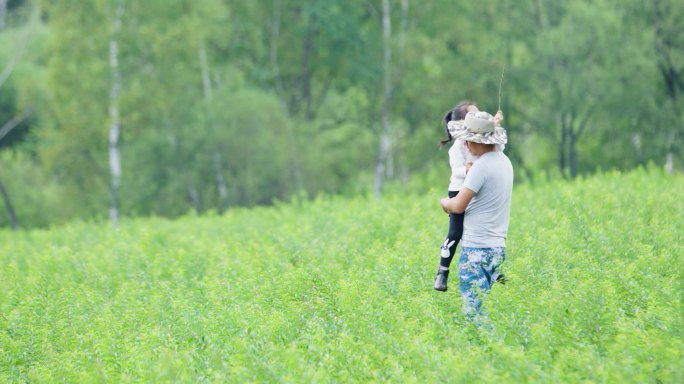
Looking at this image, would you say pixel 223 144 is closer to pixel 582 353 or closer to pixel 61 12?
pixel 61 12

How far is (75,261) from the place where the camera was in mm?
14328

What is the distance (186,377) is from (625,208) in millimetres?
8300

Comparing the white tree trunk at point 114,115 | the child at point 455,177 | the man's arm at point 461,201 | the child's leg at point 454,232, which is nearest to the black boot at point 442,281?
the child at point 455,177

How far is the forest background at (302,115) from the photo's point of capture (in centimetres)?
3512

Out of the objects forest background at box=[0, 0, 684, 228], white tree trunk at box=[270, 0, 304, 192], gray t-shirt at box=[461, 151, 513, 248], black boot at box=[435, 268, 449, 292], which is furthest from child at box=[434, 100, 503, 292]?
white tree trunk at box=[270, 0, 304, 192]

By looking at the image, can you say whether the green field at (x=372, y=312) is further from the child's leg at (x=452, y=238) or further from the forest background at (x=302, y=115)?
the forest background at (x=302, y=115)

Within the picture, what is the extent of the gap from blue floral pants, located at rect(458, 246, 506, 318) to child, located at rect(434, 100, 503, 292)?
0.23 metres

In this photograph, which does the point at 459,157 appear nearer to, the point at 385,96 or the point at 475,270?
the point at 475,270

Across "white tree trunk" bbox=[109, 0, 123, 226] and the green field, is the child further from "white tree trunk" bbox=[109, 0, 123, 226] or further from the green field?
"white tree trunk" bbox=[109, 0, 123, 226]

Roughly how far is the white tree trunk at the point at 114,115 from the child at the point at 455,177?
1106 inches

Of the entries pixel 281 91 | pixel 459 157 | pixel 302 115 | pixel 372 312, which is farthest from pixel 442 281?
pixel 302 115

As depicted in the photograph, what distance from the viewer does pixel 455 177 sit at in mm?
8453

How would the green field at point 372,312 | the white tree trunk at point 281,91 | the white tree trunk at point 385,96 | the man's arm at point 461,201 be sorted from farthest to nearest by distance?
the white tree trunk at point 281,91, the white tree trunk at point 385,96, the man's arm at point 461,201, the green field at point 372,312

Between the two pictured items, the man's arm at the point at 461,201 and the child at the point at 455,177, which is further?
the child at the point at 455,177
